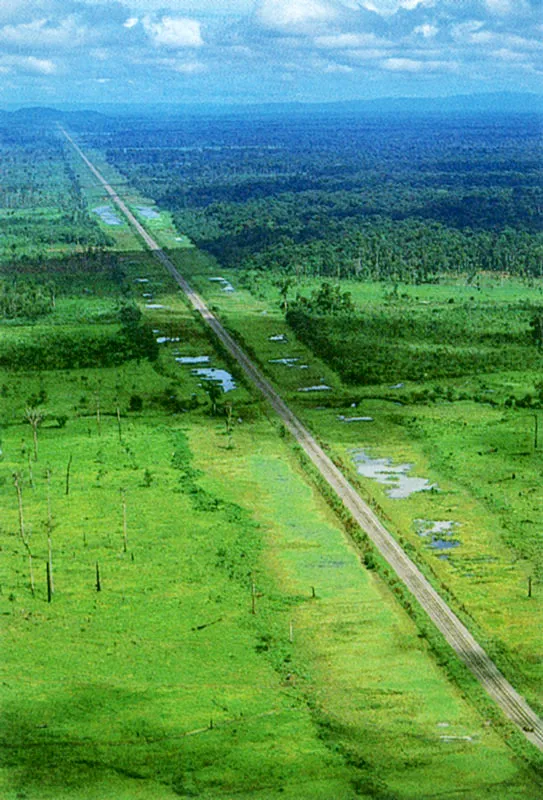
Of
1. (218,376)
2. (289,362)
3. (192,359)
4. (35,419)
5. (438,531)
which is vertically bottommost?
(438,531)

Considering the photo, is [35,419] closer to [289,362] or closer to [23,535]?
Result: [23,535]

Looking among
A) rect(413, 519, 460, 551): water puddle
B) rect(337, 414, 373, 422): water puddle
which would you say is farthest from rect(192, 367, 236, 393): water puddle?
rect(413, 519, 460, 551): water puddle

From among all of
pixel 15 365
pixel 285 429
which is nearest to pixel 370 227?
pixel 15 365

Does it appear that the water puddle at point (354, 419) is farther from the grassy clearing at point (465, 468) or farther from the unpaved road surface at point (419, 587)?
the unpaved road surface at point (419, 587)

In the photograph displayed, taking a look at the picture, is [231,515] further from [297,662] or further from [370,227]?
[370,227]

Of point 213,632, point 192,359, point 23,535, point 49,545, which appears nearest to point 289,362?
point 192,359

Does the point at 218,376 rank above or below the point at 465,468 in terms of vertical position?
above

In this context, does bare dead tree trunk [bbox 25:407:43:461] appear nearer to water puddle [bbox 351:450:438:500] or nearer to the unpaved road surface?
the unpaved road surface
